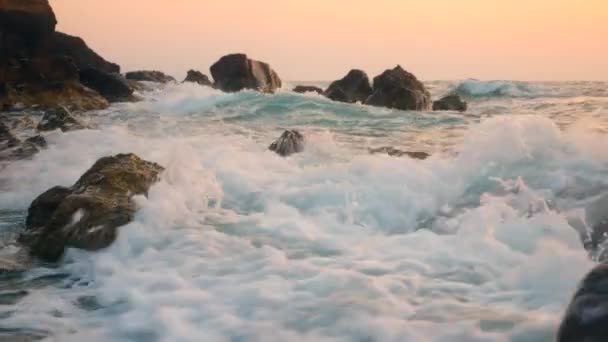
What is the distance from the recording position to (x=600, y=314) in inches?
87.4

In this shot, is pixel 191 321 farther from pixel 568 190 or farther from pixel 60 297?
pixel 568 190

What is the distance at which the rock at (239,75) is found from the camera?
27828 millimetres

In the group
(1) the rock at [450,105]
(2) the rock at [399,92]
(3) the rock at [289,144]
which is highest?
(2) the rock at [399,92]

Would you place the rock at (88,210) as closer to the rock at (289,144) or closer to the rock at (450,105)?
the rock at (289,144)

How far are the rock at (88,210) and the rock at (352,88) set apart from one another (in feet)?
56.6

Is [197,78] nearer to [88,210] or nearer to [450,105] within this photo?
[450,105]

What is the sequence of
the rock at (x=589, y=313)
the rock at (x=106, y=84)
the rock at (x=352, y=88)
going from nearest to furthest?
the rock at (x=589, y=313) < the rock at (x=352, y=88) < the rock at (x=106, y=84)

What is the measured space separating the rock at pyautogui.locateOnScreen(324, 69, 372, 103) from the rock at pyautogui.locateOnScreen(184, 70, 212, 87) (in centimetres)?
1387

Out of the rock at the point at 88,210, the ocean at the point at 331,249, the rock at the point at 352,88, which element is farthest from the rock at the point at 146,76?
the rock at the point at 88,210

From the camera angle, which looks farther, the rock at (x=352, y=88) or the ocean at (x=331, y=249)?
the rock at (x=352, y=88)

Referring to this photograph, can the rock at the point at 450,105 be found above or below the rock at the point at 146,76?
below

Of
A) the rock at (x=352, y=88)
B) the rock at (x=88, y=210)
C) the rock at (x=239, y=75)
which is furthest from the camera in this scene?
the rock at (x=239, y=75)

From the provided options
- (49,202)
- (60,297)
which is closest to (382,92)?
(49,202)

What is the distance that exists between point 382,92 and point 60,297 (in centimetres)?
1683
